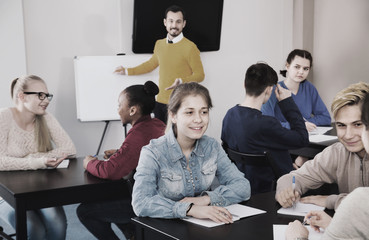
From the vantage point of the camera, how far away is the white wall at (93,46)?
460 centimetres

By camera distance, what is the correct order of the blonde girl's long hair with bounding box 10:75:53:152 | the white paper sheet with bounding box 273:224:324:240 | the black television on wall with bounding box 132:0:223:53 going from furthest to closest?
the black television on wall with bounding box 132:0:223:53 → the blonde girl's long hair with bounding box 10:75:53:152 → the white paper sheet with bounding box 273:224:324:240

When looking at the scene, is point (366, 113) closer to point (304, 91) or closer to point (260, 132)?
point (260, 132)

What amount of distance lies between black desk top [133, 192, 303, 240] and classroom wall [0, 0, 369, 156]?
132 inches

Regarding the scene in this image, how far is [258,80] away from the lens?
276cm

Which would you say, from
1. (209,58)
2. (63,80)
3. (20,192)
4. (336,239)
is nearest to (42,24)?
(63,80)

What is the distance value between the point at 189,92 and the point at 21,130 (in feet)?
4.38

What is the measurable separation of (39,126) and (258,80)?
139 centimetres

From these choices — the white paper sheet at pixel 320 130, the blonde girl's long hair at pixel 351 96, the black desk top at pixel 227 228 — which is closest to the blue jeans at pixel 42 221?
the black desk top at pixel 227 228

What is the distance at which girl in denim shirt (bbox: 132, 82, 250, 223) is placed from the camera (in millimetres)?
1808

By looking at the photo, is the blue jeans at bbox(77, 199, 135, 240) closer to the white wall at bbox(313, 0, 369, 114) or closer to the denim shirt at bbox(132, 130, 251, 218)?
the denim shirt at bbox(132, 130, 251, 218)

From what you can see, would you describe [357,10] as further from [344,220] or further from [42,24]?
[344,220]

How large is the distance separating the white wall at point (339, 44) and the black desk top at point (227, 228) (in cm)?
416

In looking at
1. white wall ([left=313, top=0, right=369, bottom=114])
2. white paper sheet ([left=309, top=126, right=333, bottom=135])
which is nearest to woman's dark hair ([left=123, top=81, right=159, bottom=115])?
white paper sheet ([left=309, top=126, right=333, bottom=135])

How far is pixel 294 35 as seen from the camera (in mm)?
5965
